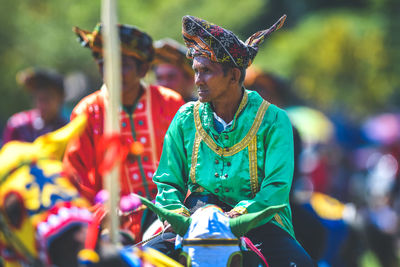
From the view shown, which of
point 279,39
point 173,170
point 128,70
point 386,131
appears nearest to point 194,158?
point 173,170

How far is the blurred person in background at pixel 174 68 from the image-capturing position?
6820 millimetres

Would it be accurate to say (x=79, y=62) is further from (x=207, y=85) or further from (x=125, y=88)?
(x=207, y=85)

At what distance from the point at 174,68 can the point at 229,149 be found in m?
3.11

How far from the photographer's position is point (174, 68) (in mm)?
6859

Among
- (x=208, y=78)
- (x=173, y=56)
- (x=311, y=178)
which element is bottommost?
(x=311, y=178)

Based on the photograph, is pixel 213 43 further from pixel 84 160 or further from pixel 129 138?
pixel 84 160

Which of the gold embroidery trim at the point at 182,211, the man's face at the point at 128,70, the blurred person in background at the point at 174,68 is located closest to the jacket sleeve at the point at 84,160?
the man's face at the point at 128,70

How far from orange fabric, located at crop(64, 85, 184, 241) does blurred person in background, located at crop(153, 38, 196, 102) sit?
5.41 ft

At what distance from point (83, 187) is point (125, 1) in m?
16.8

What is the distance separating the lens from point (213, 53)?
148 inches

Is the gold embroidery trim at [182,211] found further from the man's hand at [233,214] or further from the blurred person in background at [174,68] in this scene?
the blurred person in background at [174,68]

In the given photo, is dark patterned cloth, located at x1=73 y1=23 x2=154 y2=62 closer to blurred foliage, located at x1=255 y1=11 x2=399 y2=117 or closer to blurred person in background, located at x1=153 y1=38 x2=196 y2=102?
blurred person in background, located at x1=153 y1=38 x2=196 y2=102

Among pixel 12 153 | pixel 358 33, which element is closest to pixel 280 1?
pixel 358 33

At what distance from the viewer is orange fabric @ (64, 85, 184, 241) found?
4.90 metres
